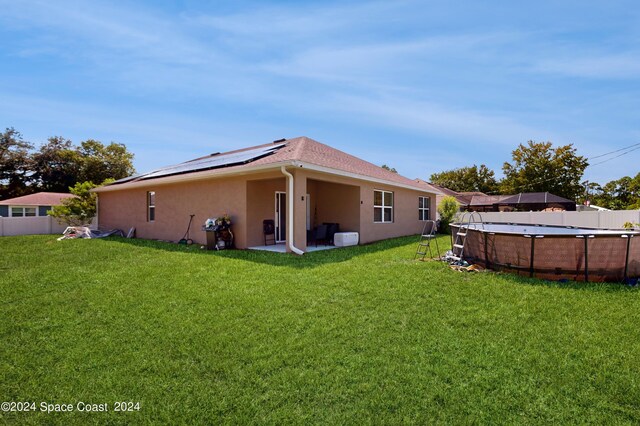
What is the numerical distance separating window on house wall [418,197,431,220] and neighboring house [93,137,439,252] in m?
0.85

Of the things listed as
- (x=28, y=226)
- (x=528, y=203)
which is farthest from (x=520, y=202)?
(x=28, y=226)

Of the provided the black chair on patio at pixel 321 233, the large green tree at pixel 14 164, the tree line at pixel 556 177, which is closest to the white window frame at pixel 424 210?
the black chair on patio at pixel 321 233

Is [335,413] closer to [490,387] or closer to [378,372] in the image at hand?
[378,372]

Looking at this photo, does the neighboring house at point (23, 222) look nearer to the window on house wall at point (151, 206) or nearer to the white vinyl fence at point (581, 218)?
the window on house wall at point (151, 206)

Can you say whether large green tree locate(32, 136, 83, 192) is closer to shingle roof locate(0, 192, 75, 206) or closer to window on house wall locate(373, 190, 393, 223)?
shingle roof locate(0, 192, 75, 206)

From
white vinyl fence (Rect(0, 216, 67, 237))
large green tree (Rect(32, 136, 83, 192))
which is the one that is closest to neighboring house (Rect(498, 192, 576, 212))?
white vinyl fence (Rect(0, 216, 67, 237))

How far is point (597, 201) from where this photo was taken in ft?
127

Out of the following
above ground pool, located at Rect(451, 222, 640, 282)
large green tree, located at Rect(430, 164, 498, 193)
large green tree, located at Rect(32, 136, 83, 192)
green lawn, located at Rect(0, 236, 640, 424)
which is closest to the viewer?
green lawn, located at Rect(0, 236, 640, 424)

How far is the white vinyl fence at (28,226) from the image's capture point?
17.9 m

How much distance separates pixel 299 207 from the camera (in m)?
9.72

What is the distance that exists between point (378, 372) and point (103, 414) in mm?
2497

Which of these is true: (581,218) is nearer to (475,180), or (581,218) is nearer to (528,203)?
(528,203)

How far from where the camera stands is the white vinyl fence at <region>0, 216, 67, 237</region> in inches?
704

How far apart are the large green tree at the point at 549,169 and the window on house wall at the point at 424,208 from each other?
70.1 feet
